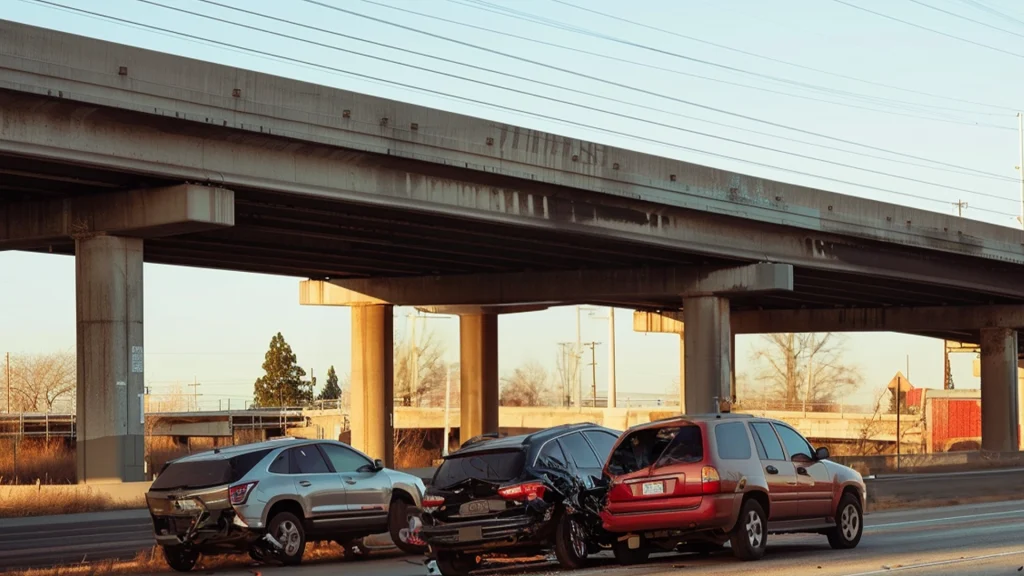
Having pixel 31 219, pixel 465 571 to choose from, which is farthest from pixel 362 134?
pixel 465 571

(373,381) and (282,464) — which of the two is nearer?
(282,464)

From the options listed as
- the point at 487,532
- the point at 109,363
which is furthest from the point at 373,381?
the point at 487,532

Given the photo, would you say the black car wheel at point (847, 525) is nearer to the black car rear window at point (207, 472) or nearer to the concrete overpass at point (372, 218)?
the black car rear window at point (207, 472)

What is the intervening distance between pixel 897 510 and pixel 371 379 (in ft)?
101

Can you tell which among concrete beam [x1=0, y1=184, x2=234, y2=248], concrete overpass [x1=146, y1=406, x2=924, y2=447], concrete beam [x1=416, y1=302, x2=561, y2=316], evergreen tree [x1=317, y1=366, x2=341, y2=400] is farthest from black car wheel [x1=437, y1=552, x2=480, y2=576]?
evergreen tree [x1=317, y1=366, x2=341, y2=400]

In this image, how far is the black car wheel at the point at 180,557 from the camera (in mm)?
16953

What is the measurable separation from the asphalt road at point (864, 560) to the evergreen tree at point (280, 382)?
10062 cm

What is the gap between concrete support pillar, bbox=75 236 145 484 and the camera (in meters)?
30.3

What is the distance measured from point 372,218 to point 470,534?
863 inches

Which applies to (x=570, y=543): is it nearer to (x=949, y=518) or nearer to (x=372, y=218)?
(x=949, y=518)

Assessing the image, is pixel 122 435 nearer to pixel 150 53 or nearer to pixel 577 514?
pixel 150 53

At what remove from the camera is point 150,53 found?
87.5 feet

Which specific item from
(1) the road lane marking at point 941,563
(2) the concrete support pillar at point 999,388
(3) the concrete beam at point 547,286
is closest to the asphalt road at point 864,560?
(1) the road lane marking at point 941,563

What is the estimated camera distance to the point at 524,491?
593 inches
